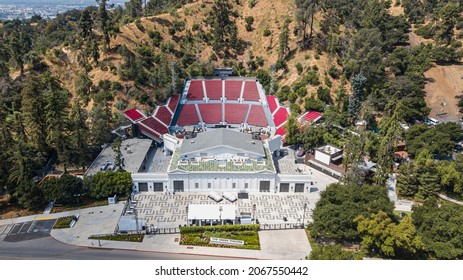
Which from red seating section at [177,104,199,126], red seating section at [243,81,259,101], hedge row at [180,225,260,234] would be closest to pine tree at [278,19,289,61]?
red seating section at [243,81,259,101]

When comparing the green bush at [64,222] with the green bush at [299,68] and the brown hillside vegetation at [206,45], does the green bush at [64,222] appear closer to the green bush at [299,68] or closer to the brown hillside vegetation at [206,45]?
the brown hillside vegetation at [206,45]

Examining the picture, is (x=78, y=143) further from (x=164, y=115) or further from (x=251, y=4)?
(x=251, y=4)

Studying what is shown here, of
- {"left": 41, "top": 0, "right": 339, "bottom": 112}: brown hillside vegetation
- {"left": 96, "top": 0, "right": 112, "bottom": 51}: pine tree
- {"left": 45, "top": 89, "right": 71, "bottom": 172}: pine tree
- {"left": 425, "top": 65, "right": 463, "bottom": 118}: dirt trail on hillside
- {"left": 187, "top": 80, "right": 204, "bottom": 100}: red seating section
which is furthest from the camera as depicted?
{"left": 41, "top": 0, "right": 339, "bottom": 112}: brown hillside vegetation

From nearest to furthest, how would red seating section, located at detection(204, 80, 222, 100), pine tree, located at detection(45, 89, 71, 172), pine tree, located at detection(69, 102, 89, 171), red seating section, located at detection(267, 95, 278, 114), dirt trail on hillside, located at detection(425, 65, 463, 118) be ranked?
pine tree, located at detection(45, 89, 71, 172) < pine tree, located at detection(69, 102, 89, 171) < red seating section, located at detection(267, 95, 278, 114) < dirt trail on hillside, located at detection(425, 65, 463, 118) < red seating section, located at detection(204, 80, 222, 100)

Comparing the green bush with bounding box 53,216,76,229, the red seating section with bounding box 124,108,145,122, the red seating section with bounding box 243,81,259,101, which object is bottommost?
the green bush with bounding box 53,216,76,229

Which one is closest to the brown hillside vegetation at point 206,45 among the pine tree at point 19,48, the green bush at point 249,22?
the green bush at point 249,22

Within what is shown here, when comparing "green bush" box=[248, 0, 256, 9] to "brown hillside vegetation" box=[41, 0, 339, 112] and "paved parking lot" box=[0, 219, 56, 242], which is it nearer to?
"brown hillside vegetation" box=[41, 0, 339, 112]
